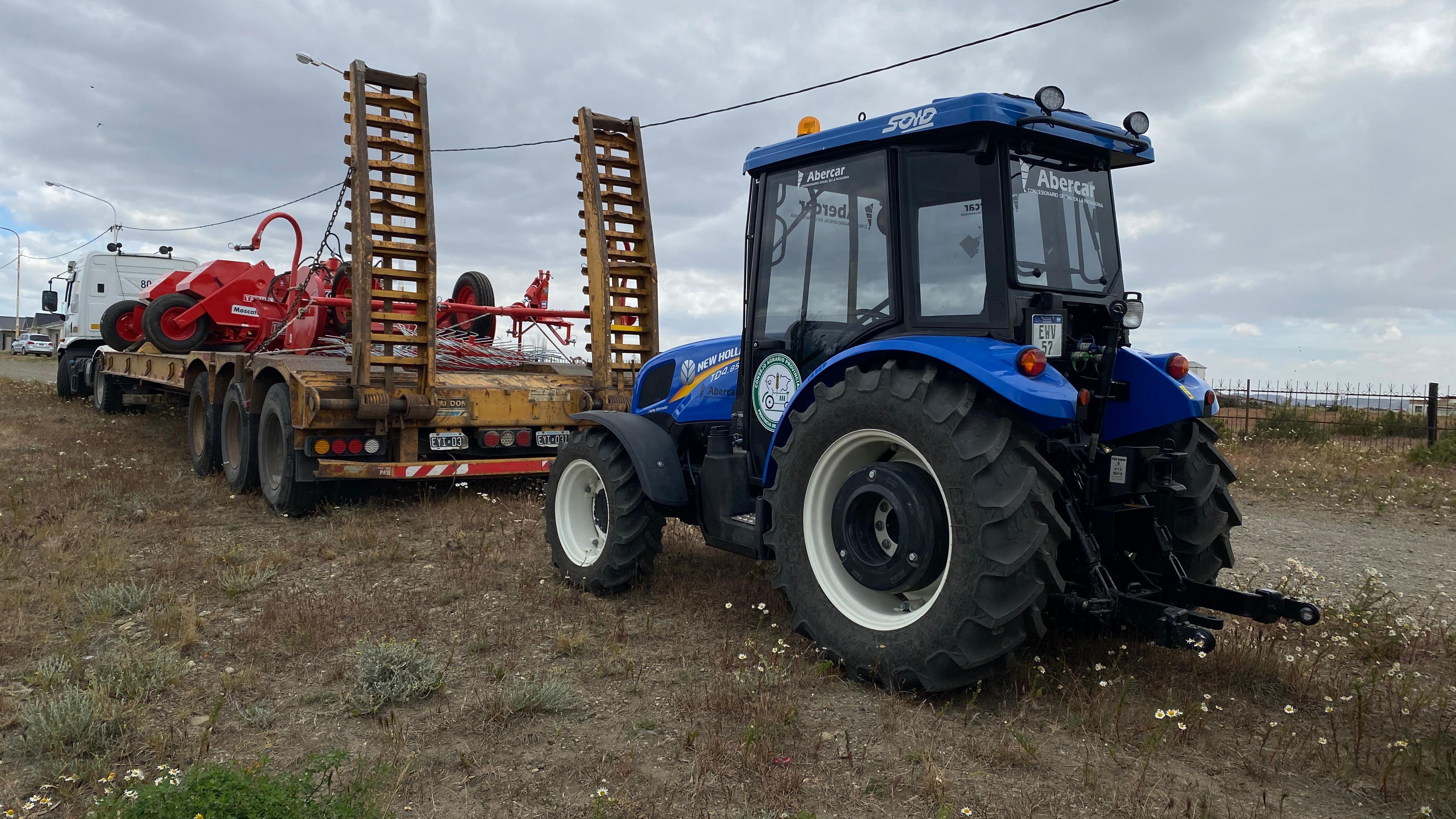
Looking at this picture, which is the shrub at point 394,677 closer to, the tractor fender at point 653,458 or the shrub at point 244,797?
the shrub at point 244,797

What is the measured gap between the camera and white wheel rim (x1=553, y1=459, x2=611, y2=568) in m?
5.84

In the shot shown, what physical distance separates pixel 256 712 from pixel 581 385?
5393 millimetres

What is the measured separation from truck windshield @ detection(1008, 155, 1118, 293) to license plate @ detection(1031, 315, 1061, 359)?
0.16m

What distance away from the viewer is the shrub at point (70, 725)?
11.3 ft

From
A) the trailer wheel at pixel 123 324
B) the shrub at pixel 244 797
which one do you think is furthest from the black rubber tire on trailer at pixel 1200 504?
the trailer wheel at pixel 123 324

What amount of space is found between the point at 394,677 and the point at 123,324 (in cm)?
1214

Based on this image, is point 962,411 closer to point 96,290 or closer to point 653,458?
point 653,458

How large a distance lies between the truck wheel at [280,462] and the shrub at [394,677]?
423 cm

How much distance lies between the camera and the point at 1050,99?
3793mm

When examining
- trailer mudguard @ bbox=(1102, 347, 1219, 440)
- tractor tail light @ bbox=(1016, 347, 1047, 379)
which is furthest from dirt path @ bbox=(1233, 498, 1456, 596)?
tractor tail light @ bbox=(1016, 347, 1047, 379)

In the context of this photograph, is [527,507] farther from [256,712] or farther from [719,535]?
[256,712]

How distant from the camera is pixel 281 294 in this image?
11.4 m

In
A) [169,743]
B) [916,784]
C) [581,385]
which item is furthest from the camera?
[581,385]

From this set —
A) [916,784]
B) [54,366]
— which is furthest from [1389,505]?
[54,366]
